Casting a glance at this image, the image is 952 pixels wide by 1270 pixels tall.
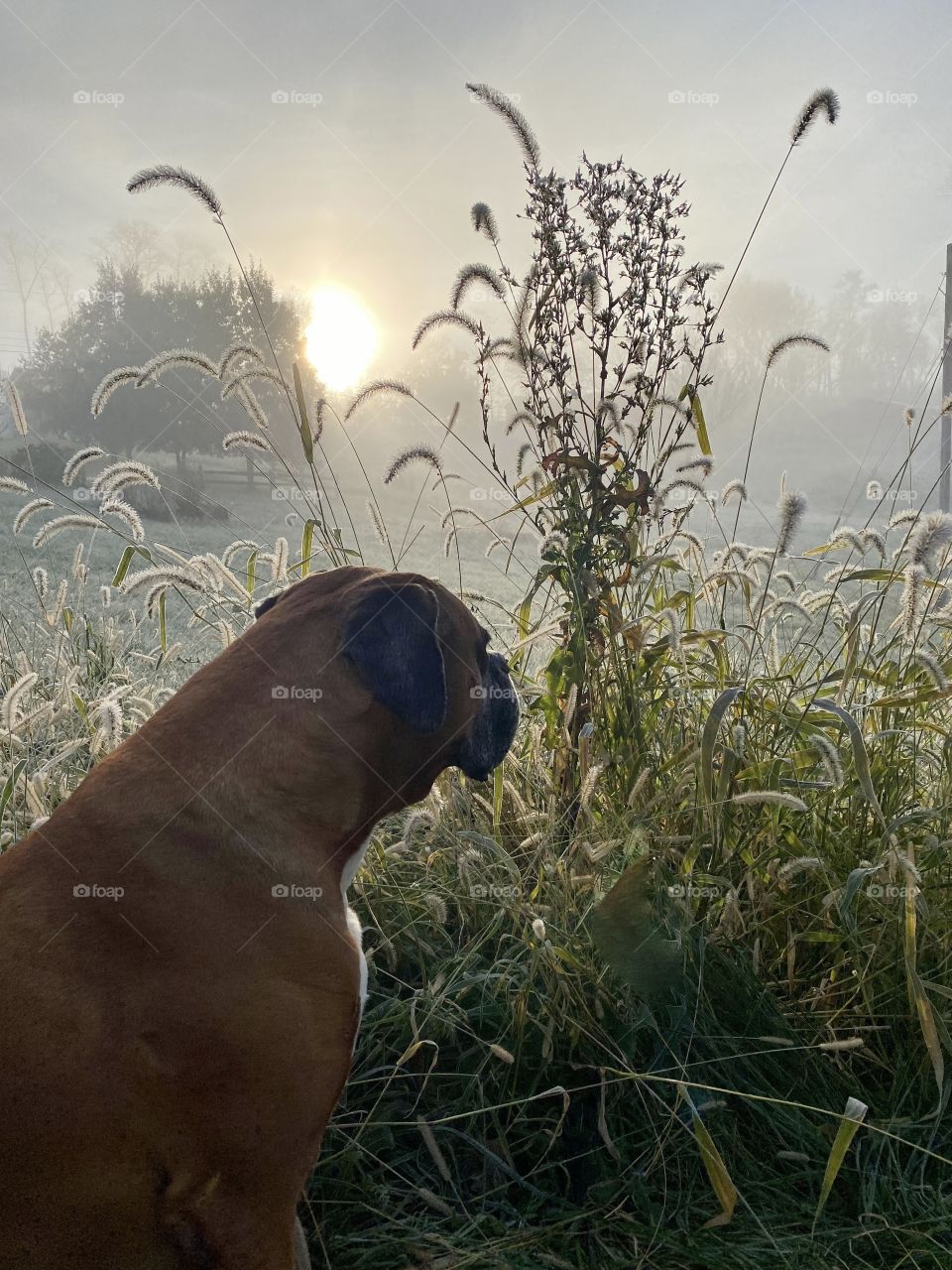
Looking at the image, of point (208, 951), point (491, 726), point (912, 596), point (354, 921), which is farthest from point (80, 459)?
point (912, 596)

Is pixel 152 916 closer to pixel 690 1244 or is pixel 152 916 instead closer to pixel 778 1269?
pixel 690 1244

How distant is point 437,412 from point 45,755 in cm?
264

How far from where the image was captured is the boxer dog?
180cm

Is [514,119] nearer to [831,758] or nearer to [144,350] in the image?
[831,758]

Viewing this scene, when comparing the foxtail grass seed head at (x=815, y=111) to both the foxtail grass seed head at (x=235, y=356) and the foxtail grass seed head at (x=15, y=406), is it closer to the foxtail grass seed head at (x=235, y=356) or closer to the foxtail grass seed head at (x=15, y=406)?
the foxtail grass seed head at (x=235, y=356)

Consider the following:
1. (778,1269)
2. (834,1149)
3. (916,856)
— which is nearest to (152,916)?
(834,1149)

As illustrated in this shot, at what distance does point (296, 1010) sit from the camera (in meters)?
1.96

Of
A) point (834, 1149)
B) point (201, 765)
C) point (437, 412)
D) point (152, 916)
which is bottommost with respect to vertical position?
point (834, 1149)

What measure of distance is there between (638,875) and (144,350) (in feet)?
68.3

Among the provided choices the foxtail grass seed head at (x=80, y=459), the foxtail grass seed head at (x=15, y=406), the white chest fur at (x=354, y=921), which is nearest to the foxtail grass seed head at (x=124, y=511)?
the foxtail grass seed head at (x=80, y=459)

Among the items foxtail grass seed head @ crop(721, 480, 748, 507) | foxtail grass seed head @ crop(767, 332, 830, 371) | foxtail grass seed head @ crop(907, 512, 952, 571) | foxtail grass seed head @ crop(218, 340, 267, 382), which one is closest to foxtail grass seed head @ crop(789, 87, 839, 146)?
foxtail grass seed head @ crop(767, 332, 830, 371)

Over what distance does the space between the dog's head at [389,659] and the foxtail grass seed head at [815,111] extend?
2215 millimetres

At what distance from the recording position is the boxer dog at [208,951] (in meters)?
1.80

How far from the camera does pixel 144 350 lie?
67.1 ft
